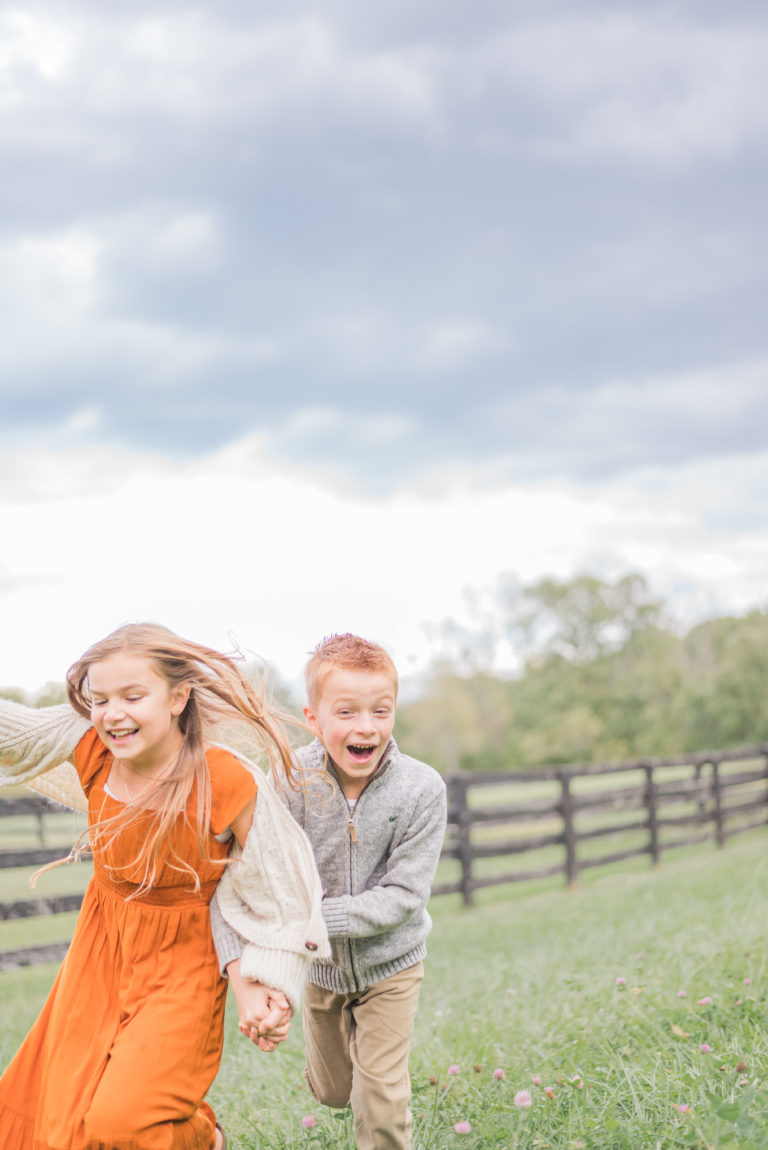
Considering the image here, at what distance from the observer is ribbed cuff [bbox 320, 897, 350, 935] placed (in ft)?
8.99

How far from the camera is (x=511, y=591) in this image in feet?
192

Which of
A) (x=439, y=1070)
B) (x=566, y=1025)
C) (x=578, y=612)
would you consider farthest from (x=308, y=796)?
(x=578, y=612)

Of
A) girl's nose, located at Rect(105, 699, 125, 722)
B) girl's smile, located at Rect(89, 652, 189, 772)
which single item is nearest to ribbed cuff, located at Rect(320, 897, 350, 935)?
girl's smile, located at Rect(89, 652, 189, 772)

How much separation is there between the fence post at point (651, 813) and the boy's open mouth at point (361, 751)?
11470 mm

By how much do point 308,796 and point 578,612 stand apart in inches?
2119

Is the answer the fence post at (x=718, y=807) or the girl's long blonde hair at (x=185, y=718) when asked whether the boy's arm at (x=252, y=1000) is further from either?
the fence post at (x=718, y=807)

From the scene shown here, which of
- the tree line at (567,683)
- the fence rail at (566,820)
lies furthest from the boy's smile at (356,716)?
the tree line at (567,683)

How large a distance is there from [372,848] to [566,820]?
9549 mm

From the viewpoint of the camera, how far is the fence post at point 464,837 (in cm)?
1051

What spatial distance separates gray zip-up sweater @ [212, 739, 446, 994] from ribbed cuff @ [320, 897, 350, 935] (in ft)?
0.30

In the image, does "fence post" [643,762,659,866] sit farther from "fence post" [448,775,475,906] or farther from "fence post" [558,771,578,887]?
"fence post" [448,775,475,906]

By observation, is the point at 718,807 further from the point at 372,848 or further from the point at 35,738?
the point at 35,738

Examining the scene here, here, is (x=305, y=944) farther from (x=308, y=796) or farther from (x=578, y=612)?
(x=578, y=612)

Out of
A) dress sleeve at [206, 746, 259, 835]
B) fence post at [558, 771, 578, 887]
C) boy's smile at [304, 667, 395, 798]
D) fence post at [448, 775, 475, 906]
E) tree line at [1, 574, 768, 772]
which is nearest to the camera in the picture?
dress sleeve at [206, 746, 259, 835]
